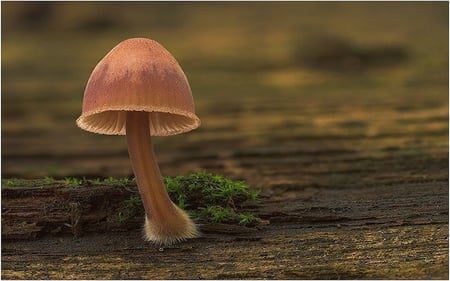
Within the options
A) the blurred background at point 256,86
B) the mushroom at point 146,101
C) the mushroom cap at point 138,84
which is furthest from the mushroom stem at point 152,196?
the blurred background at point 256,86

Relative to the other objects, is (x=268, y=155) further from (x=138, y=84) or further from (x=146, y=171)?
(x=138, y=84)

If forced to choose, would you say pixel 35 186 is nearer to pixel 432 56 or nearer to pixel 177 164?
pixel 177 164

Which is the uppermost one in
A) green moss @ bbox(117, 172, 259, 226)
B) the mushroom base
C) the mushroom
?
the mushroom

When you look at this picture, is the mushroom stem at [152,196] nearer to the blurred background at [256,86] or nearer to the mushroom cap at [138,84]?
the mushroom cap at [138,84]

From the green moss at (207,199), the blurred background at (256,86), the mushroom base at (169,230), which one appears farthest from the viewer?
the blurred background at (256,86)

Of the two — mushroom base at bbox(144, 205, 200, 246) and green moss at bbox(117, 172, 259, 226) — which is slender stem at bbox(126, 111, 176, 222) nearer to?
mushroom base at bbox(144, 205, 200, 246)

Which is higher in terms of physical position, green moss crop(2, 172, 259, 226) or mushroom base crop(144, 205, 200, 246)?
green moss crop(2, 172, 259, 226)

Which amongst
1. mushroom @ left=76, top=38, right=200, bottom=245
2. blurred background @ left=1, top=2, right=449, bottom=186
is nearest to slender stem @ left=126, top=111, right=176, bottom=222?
mushroom @ left=76, top=38, right=200, bottom=245
